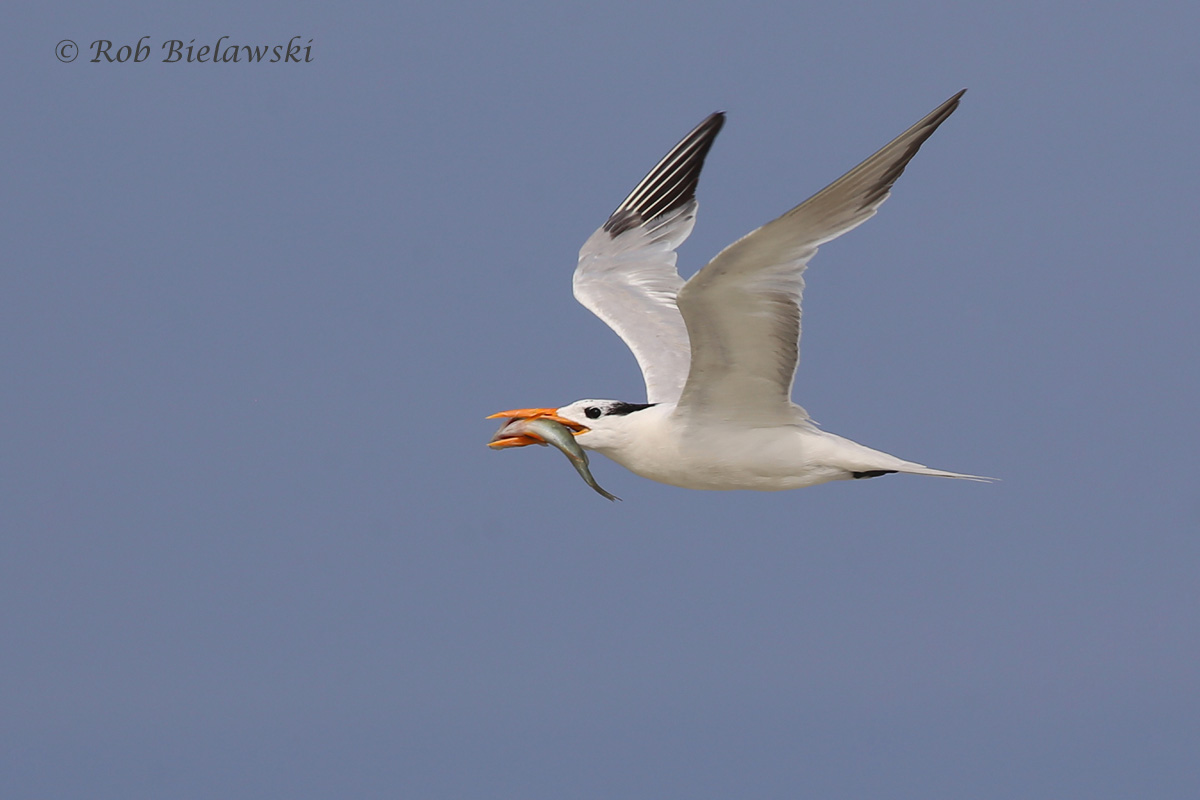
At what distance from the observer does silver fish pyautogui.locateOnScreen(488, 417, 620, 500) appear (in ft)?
27.9

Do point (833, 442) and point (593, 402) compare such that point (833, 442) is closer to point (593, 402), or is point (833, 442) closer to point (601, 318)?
point (593, 402)

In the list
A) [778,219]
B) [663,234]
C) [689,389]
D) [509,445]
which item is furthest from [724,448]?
[663,234]

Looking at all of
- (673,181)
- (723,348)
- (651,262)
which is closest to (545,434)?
(723,348)

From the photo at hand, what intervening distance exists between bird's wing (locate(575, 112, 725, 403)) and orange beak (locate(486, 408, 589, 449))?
1.03 m

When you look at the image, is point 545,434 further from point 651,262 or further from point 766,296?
point 651,262

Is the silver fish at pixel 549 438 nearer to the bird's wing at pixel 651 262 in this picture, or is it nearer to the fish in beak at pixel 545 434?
the fish in beak at pixel 545 434

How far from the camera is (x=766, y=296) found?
24.1 feet

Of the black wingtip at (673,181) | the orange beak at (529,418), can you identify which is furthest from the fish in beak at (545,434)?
the black wingtip at (673,181)

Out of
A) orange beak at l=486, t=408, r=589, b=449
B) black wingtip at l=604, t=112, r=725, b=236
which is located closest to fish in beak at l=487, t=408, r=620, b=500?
orange beak at l=486, t=408, r=589, b=449

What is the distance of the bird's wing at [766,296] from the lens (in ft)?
22.2

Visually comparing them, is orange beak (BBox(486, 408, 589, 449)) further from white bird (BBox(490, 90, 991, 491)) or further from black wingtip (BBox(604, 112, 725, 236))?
black wingtip (BBox(604, 112, 725, 236))

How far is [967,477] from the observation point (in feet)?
25.8

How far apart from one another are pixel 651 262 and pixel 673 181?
75cm

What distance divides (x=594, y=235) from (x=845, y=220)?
4.47 metres
